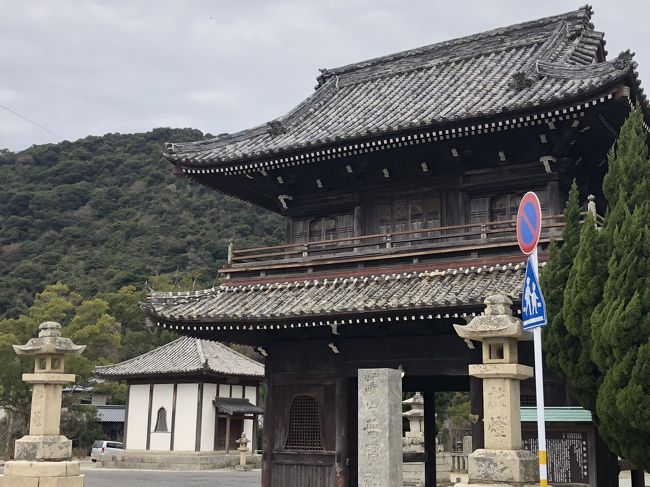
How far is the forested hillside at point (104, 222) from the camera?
85500 mm

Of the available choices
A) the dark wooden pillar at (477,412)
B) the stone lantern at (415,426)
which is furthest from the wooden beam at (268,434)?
the stone lantern at (415,426)

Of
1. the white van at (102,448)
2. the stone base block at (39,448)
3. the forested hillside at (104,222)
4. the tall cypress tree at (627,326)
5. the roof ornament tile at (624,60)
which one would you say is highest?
the forested hillside at (104,222)

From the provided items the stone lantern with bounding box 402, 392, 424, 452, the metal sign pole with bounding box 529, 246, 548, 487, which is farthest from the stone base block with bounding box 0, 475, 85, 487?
the stone lantern with bounding box 402, 392, 424, 452

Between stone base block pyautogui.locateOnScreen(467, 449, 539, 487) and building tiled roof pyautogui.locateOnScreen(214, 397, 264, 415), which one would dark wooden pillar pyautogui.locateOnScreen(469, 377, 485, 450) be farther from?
building tiled roof pyautogui.locateOnScreen(214, 397, 264, 415)

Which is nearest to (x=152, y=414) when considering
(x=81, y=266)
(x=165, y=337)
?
(x=165, y=337)

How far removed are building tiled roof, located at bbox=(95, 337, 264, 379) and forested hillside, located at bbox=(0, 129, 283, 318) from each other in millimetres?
35324

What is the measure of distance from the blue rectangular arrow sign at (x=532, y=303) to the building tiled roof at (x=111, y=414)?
51095 mm

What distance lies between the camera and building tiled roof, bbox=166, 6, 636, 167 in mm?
15586

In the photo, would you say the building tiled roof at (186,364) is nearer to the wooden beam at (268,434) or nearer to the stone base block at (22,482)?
the wooden beam at (268,434)

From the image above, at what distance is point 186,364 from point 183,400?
2.08 m

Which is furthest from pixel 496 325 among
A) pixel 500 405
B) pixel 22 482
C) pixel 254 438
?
pixel 254 438

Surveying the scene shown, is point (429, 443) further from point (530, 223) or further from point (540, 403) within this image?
point (530, 223)

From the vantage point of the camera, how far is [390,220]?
1759 cm

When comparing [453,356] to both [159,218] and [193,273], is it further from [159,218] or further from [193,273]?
[159,218]
